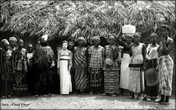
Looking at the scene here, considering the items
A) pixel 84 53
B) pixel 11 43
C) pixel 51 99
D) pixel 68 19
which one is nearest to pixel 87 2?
pixel 68 19

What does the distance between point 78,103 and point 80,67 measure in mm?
1362

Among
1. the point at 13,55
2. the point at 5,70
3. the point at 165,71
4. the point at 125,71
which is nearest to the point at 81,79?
the point at 125,71

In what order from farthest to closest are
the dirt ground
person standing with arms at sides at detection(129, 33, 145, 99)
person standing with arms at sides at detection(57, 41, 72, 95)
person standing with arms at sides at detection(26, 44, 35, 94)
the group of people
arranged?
1. person standing with arms at sides at detection(26, 44, 35, 94)
2. person standing with arms at sides at detection(57, 41, 72, 95)
3. the group of people
4. person standing with arms at sides at detection(129, 33, 145, 99)
5. the dirt ground

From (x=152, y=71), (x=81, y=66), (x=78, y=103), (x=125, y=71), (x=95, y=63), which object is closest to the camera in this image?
(x=78, y=103)

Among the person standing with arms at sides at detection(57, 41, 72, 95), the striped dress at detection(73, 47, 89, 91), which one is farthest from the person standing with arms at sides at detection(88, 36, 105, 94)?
the person standing with arms at sides at detection(57, 41, 72, 95)

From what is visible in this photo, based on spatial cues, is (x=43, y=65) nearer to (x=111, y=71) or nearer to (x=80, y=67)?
(x=80, y=67)

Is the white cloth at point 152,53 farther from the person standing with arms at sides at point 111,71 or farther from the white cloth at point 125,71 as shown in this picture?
the person standing with arms at sides at point 111,71

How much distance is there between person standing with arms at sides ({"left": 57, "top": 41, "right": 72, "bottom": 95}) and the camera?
27.5 ft

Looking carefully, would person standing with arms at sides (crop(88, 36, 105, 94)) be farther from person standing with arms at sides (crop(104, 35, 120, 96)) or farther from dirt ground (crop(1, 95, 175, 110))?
dirt ground (crop(1, 95, 175, 110))

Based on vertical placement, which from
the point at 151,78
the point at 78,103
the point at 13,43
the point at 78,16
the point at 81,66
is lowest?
the point at 78,103

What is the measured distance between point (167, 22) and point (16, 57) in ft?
14.0

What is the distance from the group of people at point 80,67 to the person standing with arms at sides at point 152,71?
29mm

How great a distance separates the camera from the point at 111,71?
825cm

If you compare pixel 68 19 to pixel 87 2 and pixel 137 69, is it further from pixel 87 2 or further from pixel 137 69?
pixel 137 69
